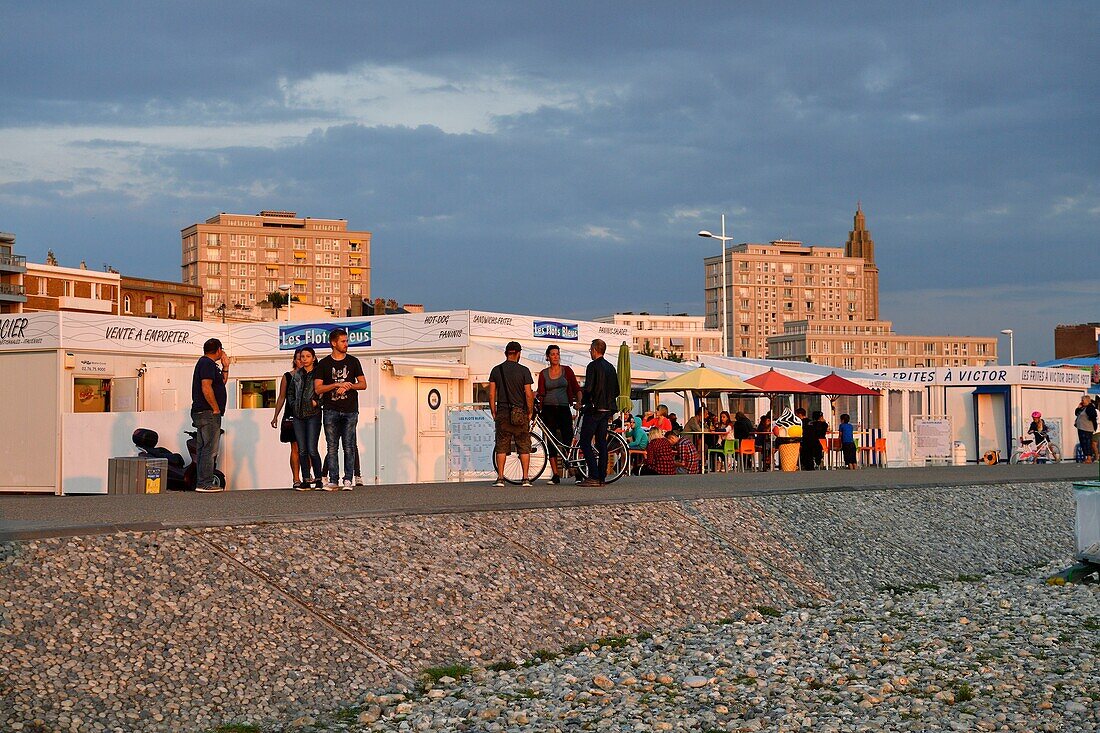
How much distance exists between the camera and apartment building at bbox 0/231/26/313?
104 m

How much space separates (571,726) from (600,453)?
28.3 ft

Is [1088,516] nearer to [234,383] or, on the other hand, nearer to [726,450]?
[726,450]

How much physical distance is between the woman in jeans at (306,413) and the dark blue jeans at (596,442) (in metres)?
3.11

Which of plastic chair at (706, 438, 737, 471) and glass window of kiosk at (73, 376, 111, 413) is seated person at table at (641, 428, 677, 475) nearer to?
plastic chair at (706, 438, 737, 471)

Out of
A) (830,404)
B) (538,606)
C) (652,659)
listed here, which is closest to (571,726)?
(652,659)

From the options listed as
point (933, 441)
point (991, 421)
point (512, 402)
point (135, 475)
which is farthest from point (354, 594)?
point (991, 421)

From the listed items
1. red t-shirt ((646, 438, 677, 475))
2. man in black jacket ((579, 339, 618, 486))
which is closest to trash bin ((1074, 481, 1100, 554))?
man in black jacket ((579, 339, 618, 486))

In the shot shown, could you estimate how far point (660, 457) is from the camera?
22.5 meters

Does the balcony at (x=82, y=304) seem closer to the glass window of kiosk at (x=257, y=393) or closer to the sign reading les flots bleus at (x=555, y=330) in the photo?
the sign reading les flots bleus at (x=555, y=330)

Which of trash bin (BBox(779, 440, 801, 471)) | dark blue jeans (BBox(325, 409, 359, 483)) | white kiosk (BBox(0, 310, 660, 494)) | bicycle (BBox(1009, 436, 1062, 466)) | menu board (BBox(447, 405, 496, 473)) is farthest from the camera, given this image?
bicycle (BBox(1009, 436, 1062, 466))

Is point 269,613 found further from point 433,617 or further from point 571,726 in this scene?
point 571,726

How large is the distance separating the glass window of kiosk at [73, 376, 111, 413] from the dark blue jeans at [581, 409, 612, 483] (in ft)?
50.8

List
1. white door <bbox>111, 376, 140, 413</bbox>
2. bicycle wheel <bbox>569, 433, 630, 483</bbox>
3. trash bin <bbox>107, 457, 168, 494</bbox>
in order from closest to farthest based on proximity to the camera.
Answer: bicycle wheel <bbox>569, 433, 630, 483</bbox>
trash bin <bbox>107, 457, 168, 494</bbox>
white door <bbox>111, 376, 140, 413</bbox>

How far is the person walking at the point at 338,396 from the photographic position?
1417 centimetres
